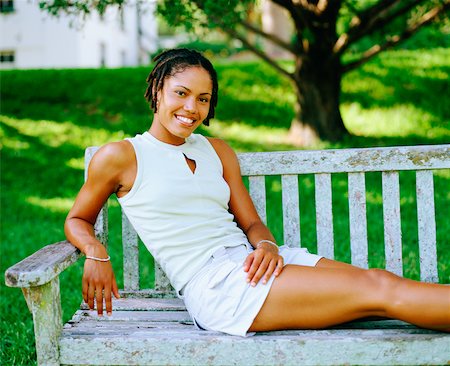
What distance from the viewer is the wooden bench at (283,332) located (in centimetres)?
242

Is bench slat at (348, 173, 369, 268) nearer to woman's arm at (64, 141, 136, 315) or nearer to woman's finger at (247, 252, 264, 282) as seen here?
woman's finger at (247, 252, 264, 282)

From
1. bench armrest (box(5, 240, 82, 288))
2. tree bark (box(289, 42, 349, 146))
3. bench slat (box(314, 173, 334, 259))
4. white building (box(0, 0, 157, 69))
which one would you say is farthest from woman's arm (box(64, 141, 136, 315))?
white building (box(0, 0, 157, 69))

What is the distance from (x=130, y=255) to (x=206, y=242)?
0.65 metres

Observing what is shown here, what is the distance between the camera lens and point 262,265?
8.44 feet

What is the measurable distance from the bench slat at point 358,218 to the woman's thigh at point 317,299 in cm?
61

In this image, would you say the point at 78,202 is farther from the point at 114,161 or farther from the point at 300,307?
the point at 300,307

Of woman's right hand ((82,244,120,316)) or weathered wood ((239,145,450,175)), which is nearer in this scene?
woman's right hand ((82,244,120,316))

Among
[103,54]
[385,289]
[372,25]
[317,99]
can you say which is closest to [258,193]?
[385,289]

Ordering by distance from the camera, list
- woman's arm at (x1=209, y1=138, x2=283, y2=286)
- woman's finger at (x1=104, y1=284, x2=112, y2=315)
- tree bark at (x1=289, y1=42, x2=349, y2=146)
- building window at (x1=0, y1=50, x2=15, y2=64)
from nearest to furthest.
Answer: woman's finger at (x1=104, y1=284, x2=112, y2=315) → woman's arm at (x1=209, y1=138, x2=283, y2=286) → tree bark at (x1=289, y1=42, x2=349, y2=146) → building window at (x1=0, y1=50, x2=15, y2=64)

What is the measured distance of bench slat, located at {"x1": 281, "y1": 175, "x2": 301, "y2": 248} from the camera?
10.5 feet

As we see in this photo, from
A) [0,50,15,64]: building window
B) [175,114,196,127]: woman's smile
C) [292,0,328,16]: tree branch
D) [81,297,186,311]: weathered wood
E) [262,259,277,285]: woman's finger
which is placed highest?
[0,50,15,64]: building window

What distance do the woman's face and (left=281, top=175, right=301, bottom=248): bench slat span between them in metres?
0.63

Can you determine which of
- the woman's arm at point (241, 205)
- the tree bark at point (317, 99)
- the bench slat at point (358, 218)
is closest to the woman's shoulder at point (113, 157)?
the woman's arm at point (241, 205)

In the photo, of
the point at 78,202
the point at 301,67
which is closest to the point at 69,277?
the point at 78,202
